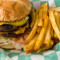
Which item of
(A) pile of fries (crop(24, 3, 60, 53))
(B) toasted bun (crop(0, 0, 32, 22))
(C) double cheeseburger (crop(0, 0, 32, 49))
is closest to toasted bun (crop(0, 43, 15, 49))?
(C) double cheeseburger (crop(0, 0, 32, 49))

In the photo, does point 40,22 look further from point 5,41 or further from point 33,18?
point 5,41

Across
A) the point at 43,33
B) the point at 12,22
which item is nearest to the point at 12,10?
the point at 12,22

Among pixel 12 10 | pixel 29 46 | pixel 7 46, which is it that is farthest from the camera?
pixel 7 46

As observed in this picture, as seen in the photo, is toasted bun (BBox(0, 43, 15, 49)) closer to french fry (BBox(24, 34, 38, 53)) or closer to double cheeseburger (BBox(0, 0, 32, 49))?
double cheeseburger (BBox(0, 0, 32, 49))

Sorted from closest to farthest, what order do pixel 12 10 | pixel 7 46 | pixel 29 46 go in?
pixel 29 46 < pixel 12 10 < pixel 7 46

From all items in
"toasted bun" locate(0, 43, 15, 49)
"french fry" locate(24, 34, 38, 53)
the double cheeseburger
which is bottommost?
"french fry" locate(24, 34, 38, 53)

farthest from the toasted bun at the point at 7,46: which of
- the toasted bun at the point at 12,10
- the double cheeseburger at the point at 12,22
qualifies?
the toasted bun at the point at 12,10

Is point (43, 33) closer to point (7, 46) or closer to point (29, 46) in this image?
point (29, 46)

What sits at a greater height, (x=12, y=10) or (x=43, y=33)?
(x=12, y=10)
